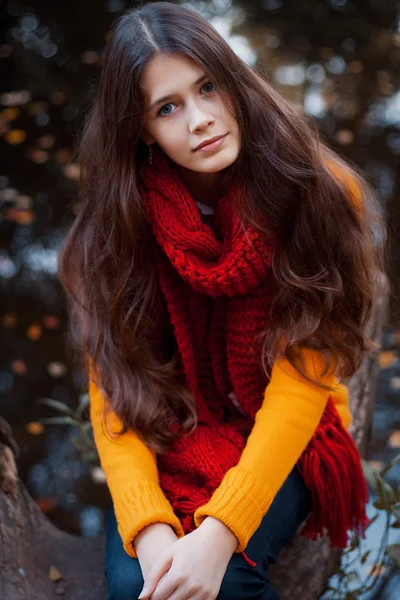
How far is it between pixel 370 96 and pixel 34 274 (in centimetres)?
234

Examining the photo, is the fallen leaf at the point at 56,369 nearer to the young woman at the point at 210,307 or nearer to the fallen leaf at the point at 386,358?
the young woman at the point at 210,307

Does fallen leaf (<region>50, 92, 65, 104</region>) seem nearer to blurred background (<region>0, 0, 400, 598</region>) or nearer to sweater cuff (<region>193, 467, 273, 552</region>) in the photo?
blurred background (<region>0, 0, 400, 598</region>)

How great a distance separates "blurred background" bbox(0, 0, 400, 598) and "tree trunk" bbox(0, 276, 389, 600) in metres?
0.51

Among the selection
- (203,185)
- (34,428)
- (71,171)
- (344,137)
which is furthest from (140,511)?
(344,137)

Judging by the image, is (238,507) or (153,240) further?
(153,240)

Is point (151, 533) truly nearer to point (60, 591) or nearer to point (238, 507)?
point (238, 507)

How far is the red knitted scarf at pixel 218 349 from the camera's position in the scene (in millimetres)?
1493

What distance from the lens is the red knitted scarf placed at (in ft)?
4.90

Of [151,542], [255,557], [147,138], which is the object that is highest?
[147,138]

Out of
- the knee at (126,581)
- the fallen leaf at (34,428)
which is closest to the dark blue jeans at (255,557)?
the knee at (126,581)

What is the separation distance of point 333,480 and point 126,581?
0.51 metres

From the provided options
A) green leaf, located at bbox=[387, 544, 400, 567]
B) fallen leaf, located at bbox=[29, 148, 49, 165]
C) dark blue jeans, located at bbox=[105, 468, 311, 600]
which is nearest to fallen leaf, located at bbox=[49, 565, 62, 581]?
dark blue jeans, located at bbox=[105, 468, 311, 600]

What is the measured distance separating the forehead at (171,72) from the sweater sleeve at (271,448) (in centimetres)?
62

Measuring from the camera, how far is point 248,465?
56.3 inches
